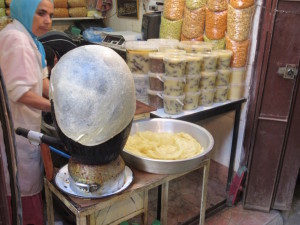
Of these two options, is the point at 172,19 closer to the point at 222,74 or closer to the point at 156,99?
the point at 222,74

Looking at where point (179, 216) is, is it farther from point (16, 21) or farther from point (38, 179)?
point (16, 21)

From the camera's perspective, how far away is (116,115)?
0.97 m

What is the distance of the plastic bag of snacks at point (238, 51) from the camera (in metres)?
2.20

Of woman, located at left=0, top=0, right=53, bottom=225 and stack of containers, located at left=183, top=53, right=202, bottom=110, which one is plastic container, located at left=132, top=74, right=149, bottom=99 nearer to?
stack of containers, located at left=183, top=53, right=202, bottom=110

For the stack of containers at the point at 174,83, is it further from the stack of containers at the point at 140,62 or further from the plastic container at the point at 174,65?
the stack of containers at the point at 140,62

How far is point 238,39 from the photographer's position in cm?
219

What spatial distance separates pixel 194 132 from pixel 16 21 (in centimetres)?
101

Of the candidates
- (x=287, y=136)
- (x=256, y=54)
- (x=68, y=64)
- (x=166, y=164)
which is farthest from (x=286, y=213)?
(x=68, y=64)

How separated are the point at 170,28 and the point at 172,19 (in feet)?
0.23

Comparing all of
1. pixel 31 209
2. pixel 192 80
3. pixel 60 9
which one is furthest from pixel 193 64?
pixel 60 9

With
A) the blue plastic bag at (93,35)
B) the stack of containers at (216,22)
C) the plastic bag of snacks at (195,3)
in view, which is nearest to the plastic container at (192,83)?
the stack of containers at (216,22)

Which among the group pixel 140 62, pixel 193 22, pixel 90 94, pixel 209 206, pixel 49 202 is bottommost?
pixel 209 206

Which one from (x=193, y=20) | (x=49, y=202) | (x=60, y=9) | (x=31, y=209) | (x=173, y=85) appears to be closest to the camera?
(x=49, y=202)

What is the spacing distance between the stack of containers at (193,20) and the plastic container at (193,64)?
1.57ft
